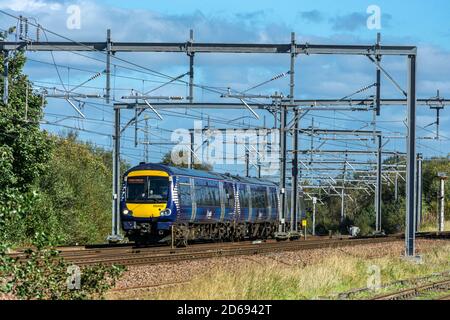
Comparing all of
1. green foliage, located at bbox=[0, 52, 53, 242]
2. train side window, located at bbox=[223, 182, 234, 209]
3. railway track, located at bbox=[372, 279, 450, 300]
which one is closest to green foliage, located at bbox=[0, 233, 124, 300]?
railway track, located at bbox=[372, 279, 450, 300]

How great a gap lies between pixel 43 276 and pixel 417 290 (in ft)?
29.0

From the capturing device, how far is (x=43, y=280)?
13891 millimetres

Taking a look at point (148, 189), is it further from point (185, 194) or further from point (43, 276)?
point (43, 276)

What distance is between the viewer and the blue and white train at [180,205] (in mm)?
33719

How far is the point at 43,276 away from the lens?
552 inches

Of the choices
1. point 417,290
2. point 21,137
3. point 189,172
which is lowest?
point 417,290

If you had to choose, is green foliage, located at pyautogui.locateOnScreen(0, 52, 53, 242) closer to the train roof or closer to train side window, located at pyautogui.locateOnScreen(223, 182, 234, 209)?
the train roof

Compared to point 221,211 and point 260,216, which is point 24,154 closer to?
point 221,211

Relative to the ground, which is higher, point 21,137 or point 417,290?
point 21,137

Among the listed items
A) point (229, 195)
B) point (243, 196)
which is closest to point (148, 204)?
point (229, 195)

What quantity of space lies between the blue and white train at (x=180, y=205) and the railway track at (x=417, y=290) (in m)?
13.7

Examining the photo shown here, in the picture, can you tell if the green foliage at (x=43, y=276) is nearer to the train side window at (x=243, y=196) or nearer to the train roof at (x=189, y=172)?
the train roof at (x=189, y=172)

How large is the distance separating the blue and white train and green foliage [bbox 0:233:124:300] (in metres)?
18.5
